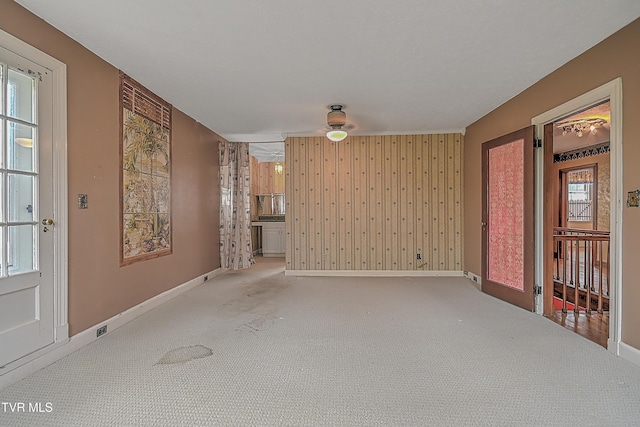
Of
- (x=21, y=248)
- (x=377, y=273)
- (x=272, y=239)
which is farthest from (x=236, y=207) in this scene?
(x=21, y=248)

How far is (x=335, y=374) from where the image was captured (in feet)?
6.91

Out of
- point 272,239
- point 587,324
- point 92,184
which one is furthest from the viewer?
point 272,239

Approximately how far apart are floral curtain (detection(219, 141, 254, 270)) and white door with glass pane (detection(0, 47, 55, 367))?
3480 mm

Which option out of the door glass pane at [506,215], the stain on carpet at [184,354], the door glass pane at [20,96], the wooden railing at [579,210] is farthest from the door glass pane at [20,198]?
the wooden railing at [579,210]

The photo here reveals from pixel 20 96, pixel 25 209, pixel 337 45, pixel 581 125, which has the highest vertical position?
pixel 581 125

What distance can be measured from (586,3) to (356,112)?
2.55 metres

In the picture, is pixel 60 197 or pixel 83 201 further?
pixel 83 201

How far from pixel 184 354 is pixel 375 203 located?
385cm

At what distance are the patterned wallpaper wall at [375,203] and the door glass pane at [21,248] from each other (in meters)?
3.64

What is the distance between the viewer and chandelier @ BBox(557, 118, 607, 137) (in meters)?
5.41

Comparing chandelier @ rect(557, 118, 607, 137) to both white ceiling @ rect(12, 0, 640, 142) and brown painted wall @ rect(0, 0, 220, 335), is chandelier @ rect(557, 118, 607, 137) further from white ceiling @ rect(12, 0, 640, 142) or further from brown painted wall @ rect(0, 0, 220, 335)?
brown painted wall @ rect(0, 0, 220, 335)

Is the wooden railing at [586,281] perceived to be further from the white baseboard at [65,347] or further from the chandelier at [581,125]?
the white baseboard at [65,347]

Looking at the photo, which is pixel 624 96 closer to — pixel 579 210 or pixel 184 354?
pixel 184 354

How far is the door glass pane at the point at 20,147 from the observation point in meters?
2.06
